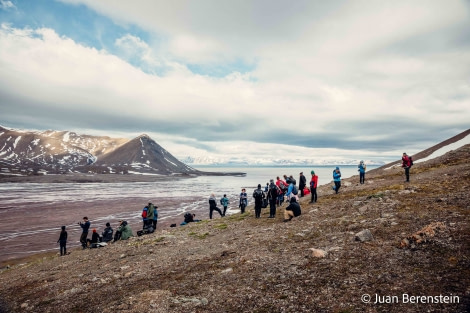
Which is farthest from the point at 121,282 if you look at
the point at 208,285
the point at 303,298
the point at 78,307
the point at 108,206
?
the point at 108,206

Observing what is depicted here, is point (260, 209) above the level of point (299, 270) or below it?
above

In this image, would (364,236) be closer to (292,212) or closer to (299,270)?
(299,270)

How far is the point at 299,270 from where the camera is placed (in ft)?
34.4

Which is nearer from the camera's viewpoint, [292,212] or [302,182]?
[292,212]

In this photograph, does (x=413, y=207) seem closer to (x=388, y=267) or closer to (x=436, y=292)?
(x=388, y=267)

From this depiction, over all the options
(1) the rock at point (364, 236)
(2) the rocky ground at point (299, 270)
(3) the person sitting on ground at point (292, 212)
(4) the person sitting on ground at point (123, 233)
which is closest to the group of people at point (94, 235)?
(4) the person sitting on ground at point (123, 233)

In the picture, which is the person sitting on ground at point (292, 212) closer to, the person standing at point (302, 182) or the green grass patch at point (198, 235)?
the green grass patch at point (198, 235)

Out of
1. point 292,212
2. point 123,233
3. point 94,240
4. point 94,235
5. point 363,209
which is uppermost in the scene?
point 363,209

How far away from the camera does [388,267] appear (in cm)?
929

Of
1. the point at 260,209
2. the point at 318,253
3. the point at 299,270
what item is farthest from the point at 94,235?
the point at 318,253

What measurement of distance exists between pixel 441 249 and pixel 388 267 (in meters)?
2.23

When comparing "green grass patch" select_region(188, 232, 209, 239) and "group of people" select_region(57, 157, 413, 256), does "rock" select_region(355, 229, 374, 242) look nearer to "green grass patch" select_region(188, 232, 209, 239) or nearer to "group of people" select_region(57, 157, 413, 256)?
"group of people" select_region(57, 157, 413, 256)

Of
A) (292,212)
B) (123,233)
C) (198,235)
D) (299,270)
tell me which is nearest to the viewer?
(299,270)

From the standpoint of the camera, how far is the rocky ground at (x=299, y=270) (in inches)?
317
